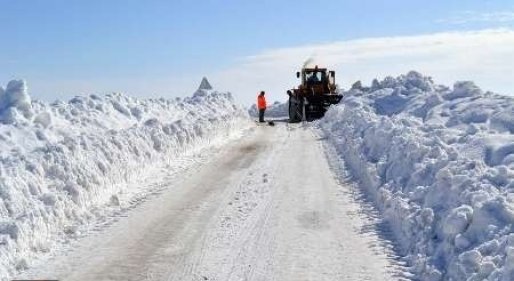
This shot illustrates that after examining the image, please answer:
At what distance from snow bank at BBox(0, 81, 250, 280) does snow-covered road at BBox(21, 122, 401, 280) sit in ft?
2.04

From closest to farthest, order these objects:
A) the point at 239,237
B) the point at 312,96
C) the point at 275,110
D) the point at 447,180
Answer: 1. the point at 239,237
2. the point at 447,180
3. the point at 312,96
4. the point at 275,110

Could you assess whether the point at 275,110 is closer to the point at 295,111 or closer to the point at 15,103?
the point at 295,111

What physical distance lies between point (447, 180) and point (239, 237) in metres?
3.33

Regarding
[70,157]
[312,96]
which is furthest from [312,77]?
[70,157]

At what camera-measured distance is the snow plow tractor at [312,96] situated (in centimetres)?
3506

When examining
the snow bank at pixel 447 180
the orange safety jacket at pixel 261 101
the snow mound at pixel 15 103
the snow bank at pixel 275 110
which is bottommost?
the snow bank at pixel 275 110

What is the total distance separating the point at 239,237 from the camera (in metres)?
9.66

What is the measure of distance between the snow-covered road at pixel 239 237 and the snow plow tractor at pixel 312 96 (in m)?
20.0

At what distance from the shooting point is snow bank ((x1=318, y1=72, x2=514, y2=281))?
7484mm

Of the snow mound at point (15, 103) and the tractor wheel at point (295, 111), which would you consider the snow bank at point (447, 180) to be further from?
the tractor wheel at point (295, 111)

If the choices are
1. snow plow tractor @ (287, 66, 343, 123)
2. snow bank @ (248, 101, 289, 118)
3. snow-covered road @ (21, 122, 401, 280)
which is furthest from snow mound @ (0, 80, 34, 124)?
snow bank @ (248, 101, 289, 118)

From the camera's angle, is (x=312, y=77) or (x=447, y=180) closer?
(x=447, y=180)

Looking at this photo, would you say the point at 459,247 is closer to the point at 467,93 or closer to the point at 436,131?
the point at 436,131

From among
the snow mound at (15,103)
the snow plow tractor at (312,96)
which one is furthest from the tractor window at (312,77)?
the snow mound at (15,103)
